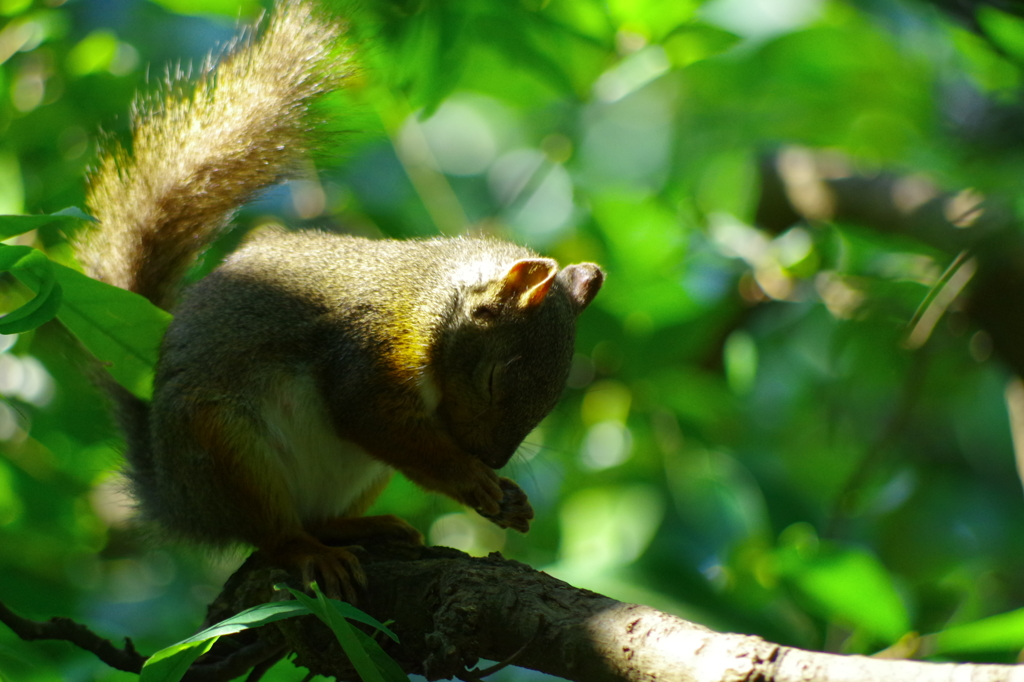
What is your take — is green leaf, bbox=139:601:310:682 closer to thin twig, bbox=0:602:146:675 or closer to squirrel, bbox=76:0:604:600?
thin twig, bbox=0:602:146:675

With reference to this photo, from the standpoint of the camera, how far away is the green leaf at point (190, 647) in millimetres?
1077

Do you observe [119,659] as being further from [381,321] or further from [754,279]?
[754,279]

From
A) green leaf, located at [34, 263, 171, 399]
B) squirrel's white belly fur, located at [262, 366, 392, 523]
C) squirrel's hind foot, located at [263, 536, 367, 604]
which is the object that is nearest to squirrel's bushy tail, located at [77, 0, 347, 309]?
green leaf, located at [34, 263, 171, 399]

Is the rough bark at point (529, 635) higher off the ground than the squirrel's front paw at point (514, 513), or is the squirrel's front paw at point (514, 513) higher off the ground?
the rough bark at point (529, 635)

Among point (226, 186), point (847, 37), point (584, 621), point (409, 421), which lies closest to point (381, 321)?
point (409, 421)

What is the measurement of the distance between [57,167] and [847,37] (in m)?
2.02

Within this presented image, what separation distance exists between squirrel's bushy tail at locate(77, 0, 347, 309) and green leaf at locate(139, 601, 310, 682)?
3.62 ft

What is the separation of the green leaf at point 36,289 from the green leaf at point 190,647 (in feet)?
1.45

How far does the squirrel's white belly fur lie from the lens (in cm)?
186

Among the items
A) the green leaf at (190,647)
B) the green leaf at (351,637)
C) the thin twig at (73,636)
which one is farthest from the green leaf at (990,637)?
the thin twig at (73,636)

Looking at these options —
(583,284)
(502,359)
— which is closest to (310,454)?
(502,359)

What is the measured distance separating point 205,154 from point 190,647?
1.20 metres

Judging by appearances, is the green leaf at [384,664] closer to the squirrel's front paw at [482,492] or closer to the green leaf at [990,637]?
the squirrel's front paw at [482,492]

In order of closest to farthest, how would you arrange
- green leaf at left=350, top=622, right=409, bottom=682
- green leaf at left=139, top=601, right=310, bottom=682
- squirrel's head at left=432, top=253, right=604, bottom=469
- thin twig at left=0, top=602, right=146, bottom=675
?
green leaf at left=139, top=601, right=310, bottom=682
green leaf at left=350, top=622, right=409, bottom=682
thin twig at left=0, top=602, right=146, bottom=675
squirrel's head at left=432, top=253, right=604, bottom=469
